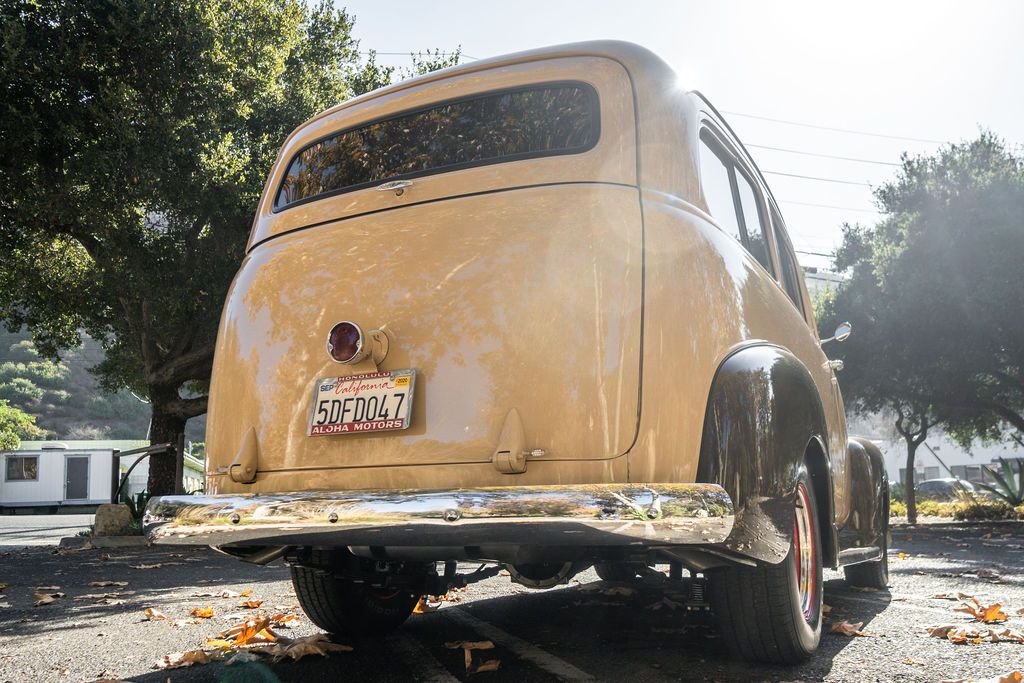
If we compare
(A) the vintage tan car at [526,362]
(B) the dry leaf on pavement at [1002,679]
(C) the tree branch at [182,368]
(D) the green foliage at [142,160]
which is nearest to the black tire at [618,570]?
(A) the vintage tan car at [526,362]

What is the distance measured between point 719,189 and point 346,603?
265 centimetres

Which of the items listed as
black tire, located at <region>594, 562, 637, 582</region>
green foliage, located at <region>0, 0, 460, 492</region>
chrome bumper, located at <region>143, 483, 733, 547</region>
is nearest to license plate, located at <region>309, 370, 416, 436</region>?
chrome bumper, located at <region>143, 483, 733, 547</region>

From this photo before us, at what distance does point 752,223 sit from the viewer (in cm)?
446

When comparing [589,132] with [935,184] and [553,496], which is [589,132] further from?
[935,184]

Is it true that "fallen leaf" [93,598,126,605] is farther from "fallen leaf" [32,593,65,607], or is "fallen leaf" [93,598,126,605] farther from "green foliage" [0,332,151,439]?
"green foliage" [0,332,151,439]

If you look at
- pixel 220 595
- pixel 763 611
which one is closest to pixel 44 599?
pixel 220 595

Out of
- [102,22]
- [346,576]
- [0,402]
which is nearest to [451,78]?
[346,576]

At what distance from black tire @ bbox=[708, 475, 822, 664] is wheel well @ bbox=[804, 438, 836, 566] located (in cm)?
36

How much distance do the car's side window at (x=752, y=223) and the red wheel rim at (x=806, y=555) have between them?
1.20m

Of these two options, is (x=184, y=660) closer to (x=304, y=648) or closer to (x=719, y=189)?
(x=304, y=648)

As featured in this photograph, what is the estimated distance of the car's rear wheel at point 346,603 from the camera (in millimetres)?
4355

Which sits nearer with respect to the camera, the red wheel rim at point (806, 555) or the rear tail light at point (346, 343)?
the rear tail light at point (346, 343)

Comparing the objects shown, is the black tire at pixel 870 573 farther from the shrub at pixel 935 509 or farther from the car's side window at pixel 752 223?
the shrub at pixel 935 509

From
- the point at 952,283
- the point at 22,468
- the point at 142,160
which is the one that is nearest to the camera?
the point at 142,160
